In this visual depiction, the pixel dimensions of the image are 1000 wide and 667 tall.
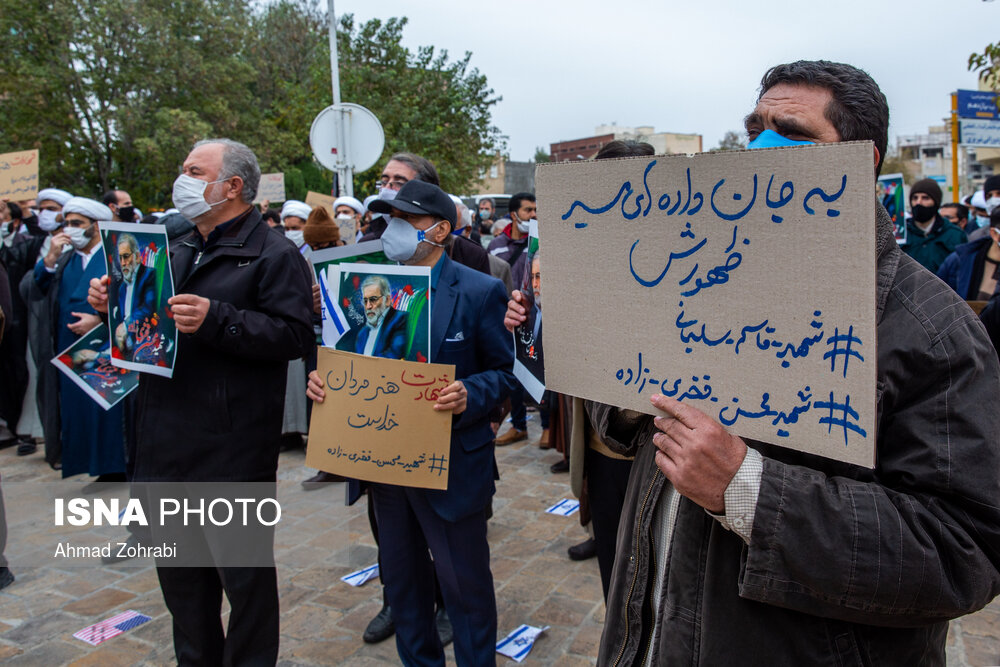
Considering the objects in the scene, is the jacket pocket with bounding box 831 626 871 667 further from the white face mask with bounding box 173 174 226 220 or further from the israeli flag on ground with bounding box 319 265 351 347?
the white face mask with bounding box 173 174 226 220

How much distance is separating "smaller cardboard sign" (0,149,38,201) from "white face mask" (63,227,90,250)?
2342 millimetres

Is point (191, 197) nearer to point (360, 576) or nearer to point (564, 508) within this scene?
point (360, 576)

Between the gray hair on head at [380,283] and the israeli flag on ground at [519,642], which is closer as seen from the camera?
the gray hair on head at [380,283]

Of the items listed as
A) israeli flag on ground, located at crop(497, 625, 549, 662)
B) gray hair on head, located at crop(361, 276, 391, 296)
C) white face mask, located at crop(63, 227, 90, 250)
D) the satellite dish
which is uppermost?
the satellite dish

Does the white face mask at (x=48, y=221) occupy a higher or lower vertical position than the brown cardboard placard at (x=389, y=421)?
higher

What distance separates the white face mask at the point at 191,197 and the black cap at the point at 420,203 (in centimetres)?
70

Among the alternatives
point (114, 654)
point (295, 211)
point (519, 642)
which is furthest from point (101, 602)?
point (295, 211)

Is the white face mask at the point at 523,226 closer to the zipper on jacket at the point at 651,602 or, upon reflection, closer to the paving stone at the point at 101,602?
the paving stone at the point at 101,602

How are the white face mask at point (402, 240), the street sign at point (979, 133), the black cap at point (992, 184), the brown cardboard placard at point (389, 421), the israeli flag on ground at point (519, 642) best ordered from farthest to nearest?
the street sign at point (979, 133), the black cap at point (992, 184), the israeli flag on ground at point (519, 642), the white face mask at point (402, 240), the brown cardboard placard at point (389, 421)

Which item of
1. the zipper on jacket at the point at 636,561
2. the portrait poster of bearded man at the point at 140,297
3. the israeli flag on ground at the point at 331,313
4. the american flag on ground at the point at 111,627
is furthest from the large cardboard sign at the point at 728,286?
the american flag on ground at the point at 111,627

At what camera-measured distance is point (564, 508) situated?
5.36m

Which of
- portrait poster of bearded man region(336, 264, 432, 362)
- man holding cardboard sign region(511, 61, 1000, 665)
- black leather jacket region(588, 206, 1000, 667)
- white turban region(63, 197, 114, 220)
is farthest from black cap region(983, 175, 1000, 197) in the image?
white turban region(63, 197, 114, 220)

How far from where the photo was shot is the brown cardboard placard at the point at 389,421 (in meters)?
2.64

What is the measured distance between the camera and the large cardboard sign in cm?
116
